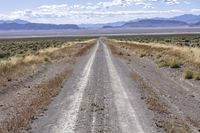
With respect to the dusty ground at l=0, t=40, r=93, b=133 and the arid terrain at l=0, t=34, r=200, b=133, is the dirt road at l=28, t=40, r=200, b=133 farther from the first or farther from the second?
the dusty ground at l=0, t=40, r=93, b=133

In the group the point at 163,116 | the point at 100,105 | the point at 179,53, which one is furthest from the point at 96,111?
the point at 179,53

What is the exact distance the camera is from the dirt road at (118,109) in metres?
10.4

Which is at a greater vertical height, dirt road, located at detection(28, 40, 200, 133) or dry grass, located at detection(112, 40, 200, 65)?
dirt road, located at detection(28, 40, 200, 133)

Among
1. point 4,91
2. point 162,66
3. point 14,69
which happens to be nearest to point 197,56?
point 162,66

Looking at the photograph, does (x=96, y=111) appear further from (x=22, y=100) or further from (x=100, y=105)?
(x=22, y=100)

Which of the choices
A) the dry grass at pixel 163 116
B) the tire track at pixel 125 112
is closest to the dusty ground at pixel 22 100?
the tire track at pixel 125 112

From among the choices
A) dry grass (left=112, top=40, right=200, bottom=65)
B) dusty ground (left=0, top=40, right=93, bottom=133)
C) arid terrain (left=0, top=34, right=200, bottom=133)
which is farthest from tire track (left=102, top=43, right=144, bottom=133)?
dry grass (left=112, top=40, right=200, bottom=65)

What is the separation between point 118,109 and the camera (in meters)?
12.9

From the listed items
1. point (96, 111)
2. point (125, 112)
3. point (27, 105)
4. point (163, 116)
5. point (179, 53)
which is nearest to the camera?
point (163, 116)

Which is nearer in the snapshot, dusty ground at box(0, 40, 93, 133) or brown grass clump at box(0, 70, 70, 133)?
brown grass clump at box(0, 70, 70, 133)

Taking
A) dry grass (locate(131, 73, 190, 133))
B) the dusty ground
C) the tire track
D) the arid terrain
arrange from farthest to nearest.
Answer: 1. the dusty ground
2. the arid terrain
3. dry grass (locate(131, 73, 190, 133))
4. the tire track

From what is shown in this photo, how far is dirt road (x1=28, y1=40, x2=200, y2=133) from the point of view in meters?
10.4

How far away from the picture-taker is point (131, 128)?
10.2 meters

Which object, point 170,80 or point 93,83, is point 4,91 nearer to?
point 93,83
